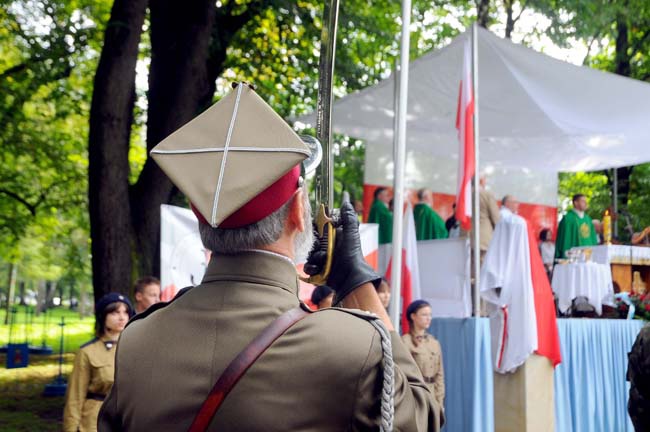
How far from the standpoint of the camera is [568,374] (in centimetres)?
809

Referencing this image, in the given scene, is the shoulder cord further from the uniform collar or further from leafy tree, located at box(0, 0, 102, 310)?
leafy tree, located at box(0, 0, 102, 310)

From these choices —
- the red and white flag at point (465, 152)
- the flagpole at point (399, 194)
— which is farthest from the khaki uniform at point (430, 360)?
the flagpole at point (399, 194)

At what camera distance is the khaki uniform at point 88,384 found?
4.95 meters

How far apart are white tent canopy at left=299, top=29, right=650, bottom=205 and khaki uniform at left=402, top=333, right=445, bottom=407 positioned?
12.7ft

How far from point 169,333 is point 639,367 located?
6.99 ft

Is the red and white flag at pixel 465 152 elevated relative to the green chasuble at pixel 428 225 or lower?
elevated

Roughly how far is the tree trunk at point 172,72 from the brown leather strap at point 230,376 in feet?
28.7

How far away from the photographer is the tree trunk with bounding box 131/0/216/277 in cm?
1030

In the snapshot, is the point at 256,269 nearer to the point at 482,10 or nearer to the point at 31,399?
the point at 31,399

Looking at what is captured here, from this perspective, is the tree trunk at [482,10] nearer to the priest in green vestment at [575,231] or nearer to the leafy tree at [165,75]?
the leafy tree at [165,75]

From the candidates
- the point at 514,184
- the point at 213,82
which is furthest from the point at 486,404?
the point at 514,184

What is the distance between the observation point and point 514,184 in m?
15.4

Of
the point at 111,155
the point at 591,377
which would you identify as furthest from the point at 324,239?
the point at 111,155

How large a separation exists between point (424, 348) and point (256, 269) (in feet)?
18.3
